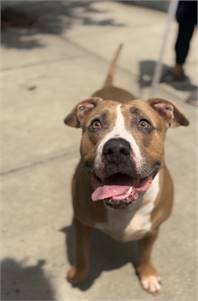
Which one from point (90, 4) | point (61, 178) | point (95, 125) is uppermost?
point (95, 125)

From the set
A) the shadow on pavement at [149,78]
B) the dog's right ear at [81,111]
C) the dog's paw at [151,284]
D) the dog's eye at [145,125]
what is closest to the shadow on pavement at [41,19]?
the shadow on pavement at [149,78]

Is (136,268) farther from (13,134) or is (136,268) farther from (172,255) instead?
(13,134)

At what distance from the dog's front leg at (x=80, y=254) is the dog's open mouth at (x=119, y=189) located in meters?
0.62

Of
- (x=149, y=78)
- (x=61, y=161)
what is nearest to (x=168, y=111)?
(x=61, y=161)

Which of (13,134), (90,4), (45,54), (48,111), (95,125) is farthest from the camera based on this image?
(90,4)

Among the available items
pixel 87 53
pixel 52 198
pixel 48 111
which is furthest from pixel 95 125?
pixel 87 53

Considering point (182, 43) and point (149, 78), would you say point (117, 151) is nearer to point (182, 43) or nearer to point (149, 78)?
point (182, 43)

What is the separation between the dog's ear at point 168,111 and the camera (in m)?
3.11

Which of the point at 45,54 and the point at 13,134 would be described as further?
the point at 45,54

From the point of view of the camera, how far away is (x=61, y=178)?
4430 millimetres

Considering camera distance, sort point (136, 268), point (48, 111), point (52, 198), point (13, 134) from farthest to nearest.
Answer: point (48, 111) → point (13, 134) → point (52, 198) → point (136, 268)

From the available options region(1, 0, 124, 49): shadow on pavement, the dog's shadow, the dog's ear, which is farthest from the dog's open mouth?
region(1, 0, 124, 49): shadow on pavement

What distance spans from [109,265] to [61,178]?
3.60ft

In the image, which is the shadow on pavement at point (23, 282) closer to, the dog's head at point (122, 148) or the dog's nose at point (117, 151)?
the dog's head at point (122, 148)
